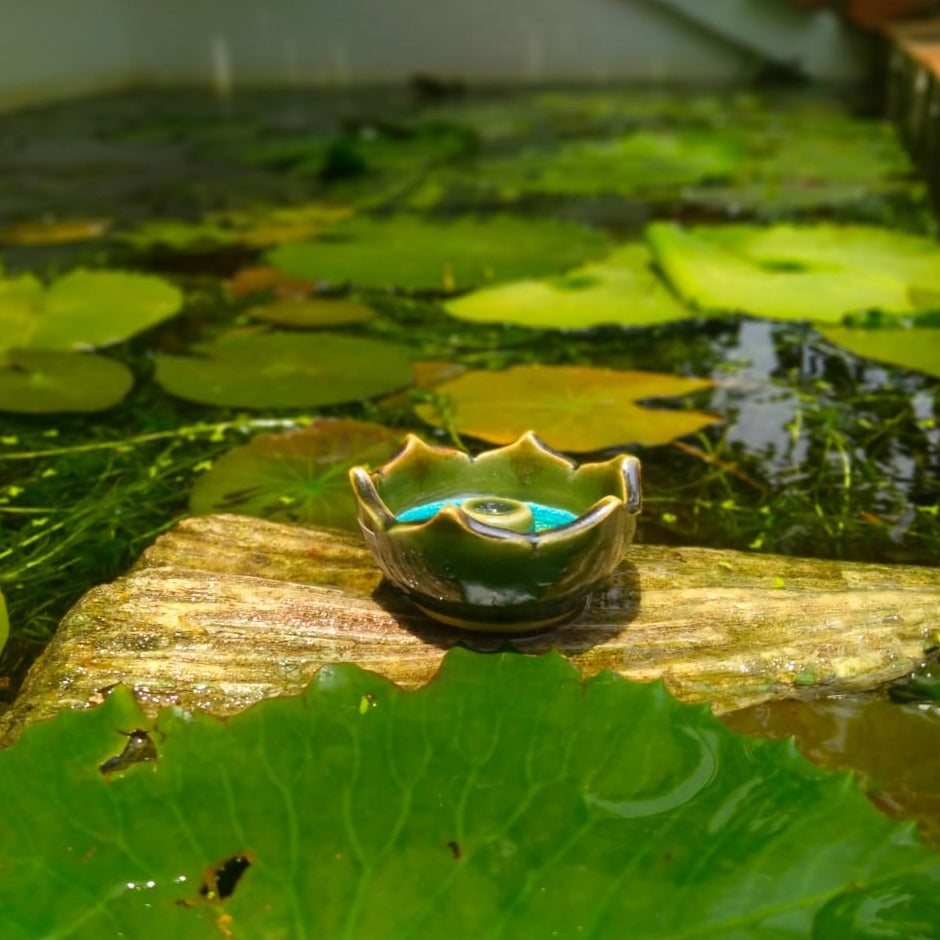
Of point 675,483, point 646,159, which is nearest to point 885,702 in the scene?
point 675,483

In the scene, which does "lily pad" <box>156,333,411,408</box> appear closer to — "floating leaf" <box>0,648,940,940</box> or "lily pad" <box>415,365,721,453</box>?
"lily pad" <box>415,365,721,453</box>

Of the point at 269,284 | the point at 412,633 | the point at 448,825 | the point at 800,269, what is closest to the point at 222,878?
the point at 448,825

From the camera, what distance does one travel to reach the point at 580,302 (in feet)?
6.41

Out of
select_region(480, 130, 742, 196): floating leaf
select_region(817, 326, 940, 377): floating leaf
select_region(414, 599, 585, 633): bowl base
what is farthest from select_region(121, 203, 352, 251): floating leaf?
select_region(414, 599, 585, 633): bowl base

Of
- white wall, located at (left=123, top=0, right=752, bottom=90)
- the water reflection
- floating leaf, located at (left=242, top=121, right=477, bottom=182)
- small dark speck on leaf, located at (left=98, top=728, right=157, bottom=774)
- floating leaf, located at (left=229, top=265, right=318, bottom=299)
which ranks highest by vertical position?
white wall, located at (left=123, top=0, right=752, bottom=90)

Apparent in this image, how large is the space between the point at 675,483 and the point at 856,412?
37cm

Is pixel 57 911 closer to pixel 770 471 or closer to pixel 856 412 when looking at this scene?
pixel 770 471

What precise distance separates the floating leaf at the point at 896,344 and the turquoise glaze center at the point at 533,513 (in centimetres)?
87

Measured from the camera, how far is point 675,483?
1304 mm

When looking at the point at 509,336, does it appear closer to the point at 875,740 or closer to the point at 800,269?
the point at 800,269

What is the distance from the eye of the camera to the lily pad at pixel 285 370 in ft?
5.15

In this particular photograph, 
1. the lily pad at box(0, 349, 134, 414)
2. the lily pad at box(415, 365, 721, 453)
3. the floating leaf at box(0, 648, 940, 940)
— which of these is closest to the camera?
the floating leaf at box(0, 648, 940, 940)

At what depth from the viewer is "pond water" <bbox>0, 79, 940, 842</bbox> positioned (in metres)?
1.18

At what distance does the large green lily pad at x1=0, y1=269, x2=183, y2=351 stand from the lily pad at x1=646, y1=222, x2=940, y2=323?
0.96m
